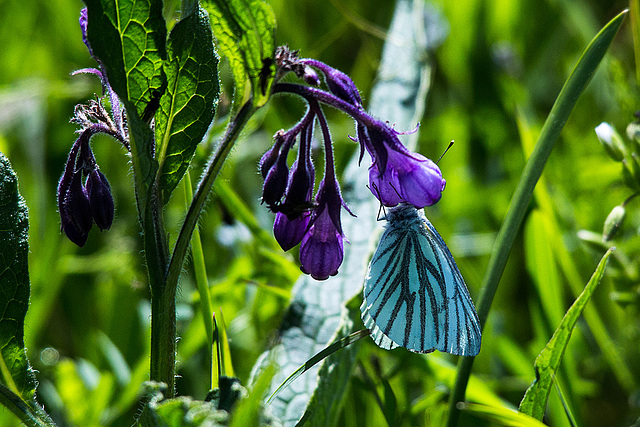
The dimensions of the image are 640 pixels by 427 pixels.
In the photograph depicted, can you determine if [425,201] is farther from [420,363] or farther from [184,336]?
[184,336]

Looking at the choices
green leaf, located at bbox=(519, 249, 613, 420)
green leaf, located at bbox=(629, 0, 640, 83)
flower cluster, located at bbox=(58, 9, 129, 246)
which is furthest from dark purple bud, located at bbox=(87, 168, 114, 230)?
green leaf, located at bbox=(629, 0, 640, 83)

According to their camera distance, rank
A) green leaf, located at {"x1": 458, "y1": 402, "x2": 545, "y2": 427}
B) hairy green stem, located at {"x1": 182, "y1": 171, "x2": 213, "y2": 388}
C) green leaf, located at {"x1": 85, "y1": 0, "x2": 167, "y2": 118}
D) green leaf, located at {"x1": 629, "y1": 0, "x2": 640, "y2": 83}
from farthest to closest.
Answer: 1. green leaf, located at {"x1": 629, "y1": 0, "x2": 640, "y2": 83}
2. hairy green stem, located at {"x1": 182, "y1": 171, "x2": 213, "y2": 388}
3. green leaf, located at {"x1": 458, "y1": 402, "x2": 545, "y2": 427}
4. green leaf, located at {"x1": 85, "y1": 0, "x2": 167, "y2": 118}

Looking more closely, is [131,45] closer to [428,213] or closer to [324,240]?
[324,240]

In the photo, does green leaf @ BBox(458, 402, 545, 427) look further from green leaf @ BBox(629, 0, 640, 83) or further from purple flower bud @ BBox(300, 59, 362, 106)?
green leaf @ BBox(629, 0, 640, 83)

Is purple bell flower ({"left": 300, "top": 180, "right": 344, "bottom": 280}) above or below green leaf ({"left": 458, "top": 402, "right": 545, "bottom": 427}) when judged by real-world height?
above

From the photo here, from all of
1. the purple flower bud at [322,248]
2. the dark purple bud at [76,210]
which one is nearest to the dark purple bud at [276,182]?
the purple flower bud at [322,248]

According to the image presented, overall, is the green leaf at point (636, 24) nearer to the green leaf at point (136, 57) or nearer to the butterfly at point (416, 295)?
the butterfly at point (416, 295)

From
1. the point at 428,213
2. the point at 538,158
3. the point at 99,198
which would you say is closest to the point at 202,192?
the point at 99,198
